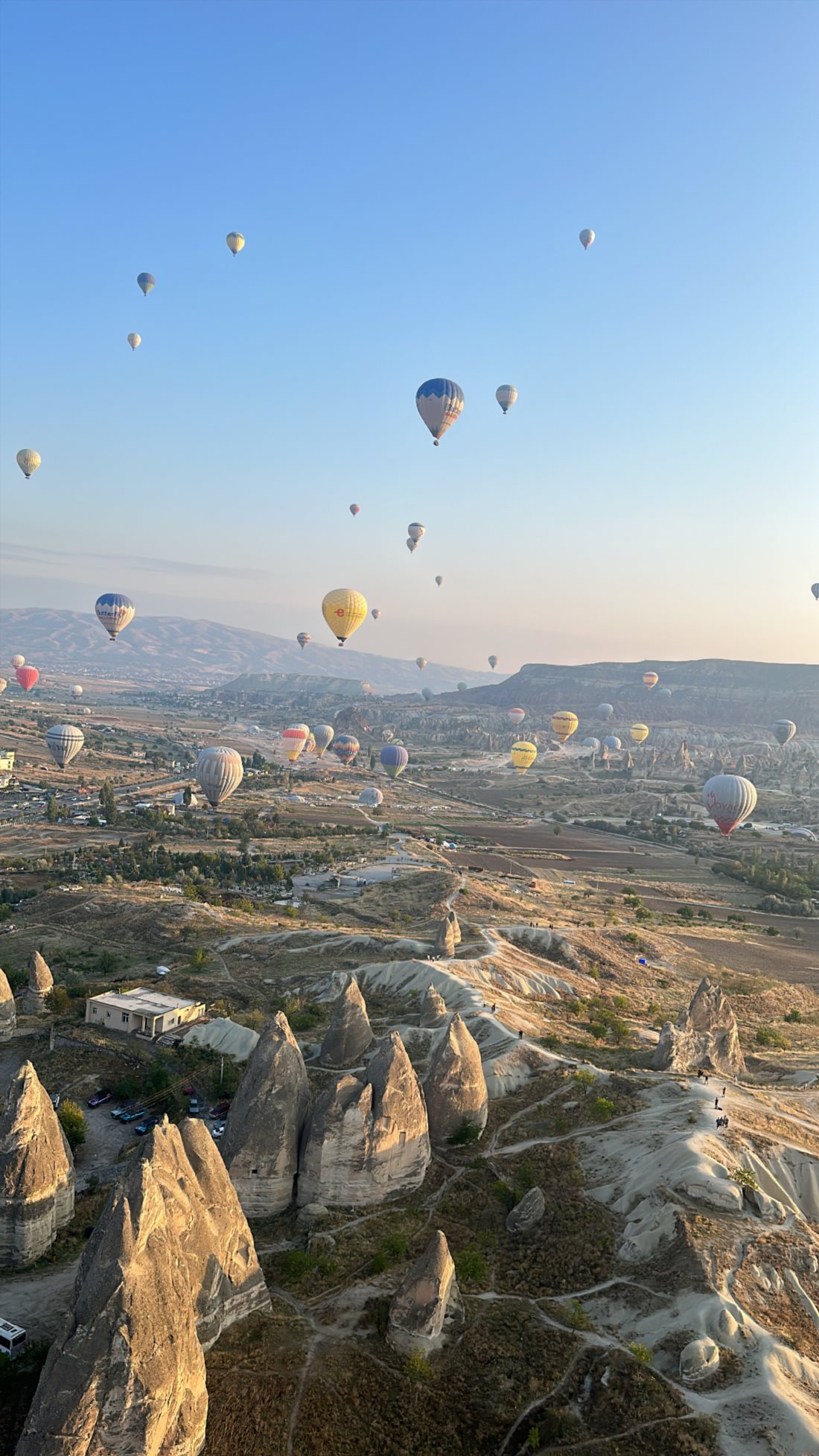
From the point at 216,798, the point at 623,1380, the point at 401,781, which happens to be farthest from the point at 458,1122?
the point at 401,781

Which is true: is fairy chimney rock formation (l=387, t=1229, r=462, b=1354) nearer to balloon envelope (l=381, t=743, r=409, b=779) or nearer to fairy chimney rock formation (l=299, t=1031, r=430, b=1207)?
fairy chimney rock formation (l=299, t=1031, r=430, b=1207)

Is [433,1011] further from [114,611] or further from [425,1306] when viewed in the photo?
Answer: [114,611]

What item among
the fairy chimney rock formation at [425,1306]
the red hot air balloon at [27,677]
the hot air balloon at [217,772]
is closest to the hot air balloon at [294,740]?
the hot air balloon at [217,772]

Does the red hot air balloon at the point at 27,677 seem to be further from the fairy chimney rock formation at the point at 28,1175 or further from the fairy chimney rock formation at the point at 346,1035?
the fairy chimney rock formation at the point at 28,1175

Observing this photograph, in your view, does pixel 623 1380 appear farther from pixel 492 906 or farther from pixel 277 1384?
pixel 492 906

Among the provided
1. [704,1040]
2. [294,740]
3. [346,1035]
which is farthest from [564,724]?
[346,1035]
